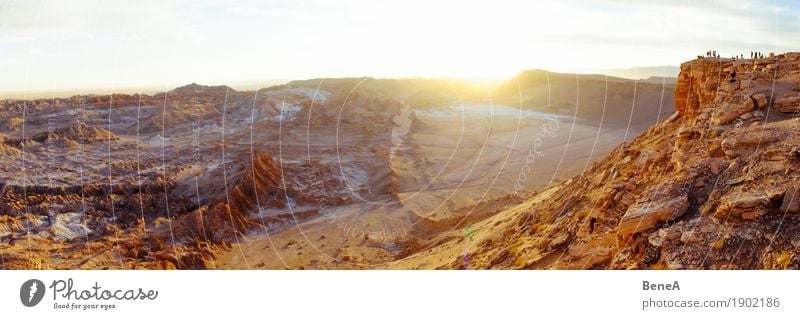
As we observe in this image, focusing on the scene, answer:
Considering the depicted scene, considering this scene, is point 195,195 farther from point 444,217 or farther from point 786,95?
point 786,95

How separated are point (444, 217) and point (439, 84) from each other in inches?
1468

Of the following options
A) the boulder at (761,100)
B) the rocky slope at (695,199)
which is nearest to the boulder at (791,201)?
the rocky slope at (695,199)

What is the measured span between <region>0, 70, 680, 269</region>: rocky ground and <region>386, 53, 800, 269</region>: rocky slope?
6 cm

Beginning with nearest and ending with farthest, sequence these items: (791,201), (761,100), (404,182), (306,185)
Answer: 1. (791,201)
2. (761,100)
3. (306,185)
4. (404,182)

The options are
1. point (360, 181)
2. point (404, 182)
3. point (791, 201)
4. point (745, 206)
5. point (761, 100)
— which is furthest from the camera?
point (360, 181)

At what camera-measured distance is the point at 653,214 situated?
6.36 m

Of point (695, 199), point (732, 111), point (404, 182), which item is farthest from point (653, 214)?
point (404, 182)

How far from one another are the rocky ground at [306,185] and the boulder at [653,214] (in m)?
0.03

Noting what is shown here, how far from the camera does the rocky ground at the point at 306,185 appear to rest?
9.82 meters

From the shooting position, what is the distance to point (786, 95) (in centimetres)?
783

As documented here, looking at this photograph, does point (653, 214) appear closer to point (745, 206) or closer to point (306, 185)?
point (745, 206)

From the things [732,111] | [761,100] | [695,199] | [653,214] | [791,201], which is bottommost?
[653,214]

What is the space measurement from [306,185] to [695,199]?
17011 mm

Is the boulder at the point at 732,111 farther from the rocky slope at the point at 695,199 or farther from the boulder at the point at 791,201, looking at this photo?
the boulder at the point at 791,201
